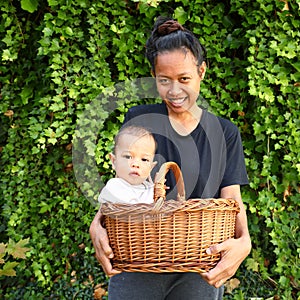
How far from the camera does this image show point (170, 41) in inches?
80.2

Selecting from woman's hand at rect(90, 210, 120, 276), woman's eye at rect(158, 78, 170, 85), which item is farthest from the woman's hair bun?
woman's hand at rect(90, 210, 120, 276)

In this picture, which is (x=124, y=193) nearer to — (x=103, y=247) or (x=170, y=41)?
(x=103, y=247)

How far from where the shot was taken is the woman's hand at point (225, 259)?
174 cm

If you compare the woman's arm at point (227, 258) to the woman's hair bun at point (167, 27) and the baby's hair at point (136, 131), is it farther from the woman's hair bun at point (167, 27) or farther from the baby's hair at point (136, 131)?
the woman's hair bun at point (167, 27)

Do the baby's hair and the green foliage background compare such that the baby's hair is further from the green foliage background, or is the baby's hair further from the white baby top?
the green foliage background

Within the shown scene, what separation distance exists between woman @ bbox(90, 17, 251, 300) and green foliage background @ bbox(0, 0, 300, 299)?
132cm

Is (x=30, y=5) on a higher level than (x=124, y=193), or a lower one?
higher

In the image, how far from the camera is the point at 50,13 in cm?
375

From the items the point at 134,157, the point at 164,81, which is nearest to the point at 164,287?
the point at 134,157

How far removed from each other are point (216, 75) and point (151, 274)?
1890 millimetres

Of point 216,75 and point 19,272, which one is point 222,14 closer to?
point 216,75

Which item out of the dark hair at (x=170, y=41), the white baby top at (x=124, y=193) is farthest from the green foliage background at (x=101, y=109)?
the white baby top at (x=124, y=193)

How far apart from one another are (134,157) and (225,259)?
17.7 inches

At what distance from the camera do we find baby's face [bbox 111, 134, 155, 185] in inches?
72.2
